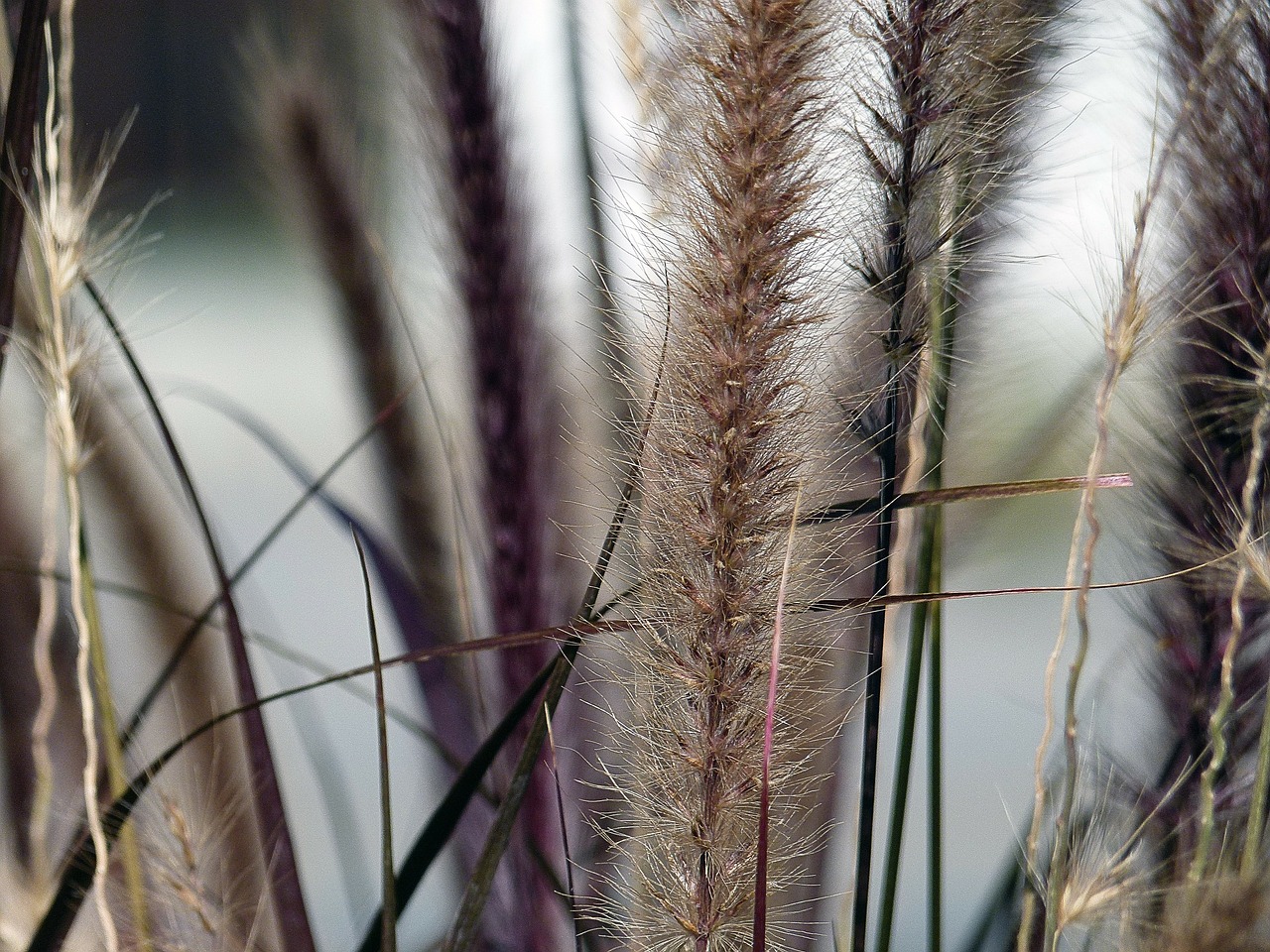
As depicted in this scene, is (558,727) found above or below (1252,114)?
below

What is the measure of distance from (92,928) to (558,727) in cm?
21

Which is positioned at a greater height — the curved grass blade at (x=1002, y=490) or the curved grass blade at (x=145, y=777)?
the curved grass blade at (x=1002, y=490)

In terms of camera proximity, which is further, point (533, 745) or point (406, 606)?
point (406, 606)

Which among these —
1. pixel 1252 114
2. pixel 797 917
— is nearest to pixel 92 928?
pixel 797 917

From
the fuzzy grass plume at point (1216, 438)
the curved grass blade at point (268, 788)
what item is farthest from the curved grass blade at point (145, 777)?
the fuzzy grass plume at point (1216, 438)

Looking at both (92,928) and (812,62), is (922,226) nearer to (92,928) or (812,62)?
(812,62)

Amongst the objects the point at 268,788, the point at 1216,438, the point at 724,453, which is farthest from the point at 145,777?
the point at 1216,438

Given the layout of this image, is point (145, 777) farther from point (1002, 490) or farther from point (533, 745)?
point (1002, 490)

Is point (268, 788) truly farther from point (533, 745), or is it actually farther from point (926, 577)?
point (926, 577)

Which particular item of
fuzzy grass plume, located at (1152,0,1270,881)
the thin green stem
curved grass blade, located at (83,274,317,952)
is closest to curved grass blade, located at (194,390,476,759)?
curved grass blade, located at (83,274,317,952)

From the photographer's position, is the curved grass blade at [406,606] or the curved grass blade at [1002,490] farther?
the curved grass blade at [406,606]

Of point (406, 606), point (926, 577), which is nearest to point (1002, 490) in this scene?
point (926, 577)

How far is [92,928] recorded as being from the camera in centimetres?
39

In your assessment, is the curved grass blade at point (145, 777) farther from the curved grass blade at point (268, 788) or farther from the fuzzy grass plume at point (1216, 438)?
the fuzzy grass plume at point (1216, 438)
